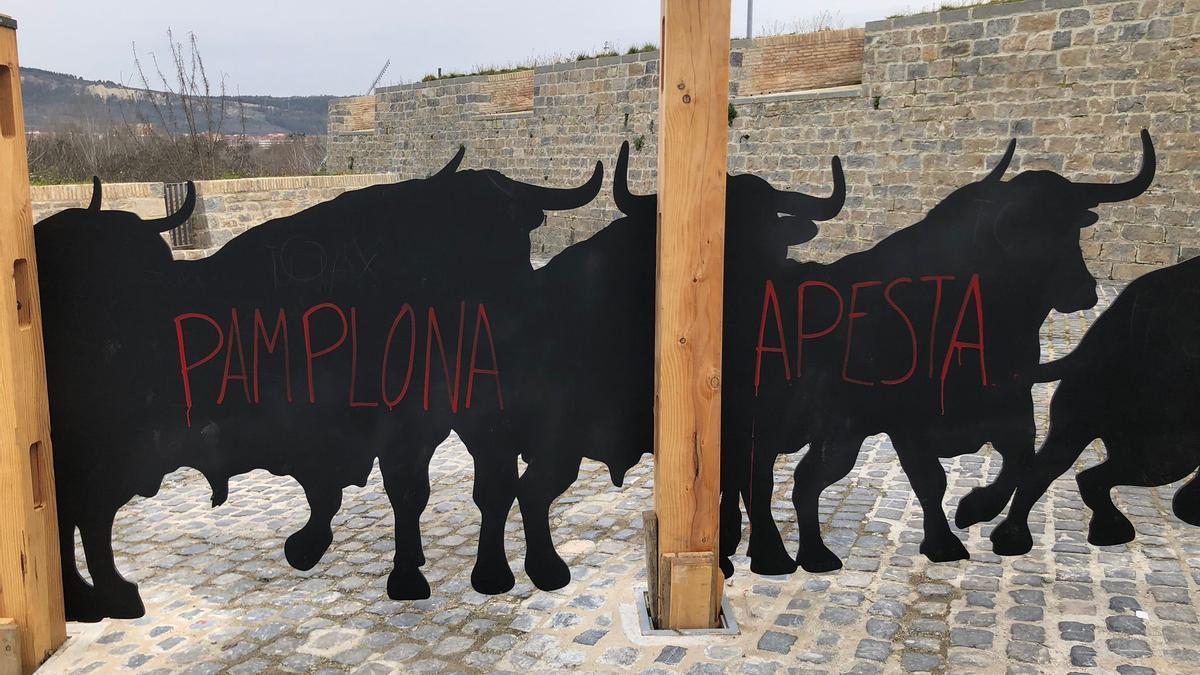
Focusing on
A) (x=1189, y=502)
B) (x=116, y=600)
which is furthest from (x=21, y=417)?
(x=1189, y=502)

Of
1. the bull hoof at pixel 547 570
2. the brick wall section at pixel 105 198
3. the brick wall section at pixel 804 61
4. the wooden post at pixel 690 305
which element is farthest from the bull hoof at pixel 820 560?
the brick wall section at pixel 804 61

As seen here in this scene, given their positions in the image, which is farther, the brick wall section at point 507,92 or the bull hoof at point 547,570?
the brick wall section at point 507,92

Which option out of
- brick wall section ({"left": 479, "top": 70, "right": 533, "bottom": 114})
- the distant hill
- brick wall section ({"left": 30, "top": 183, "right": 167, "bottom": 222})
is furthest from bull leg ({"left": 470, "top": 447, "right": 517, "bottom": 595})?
brick wall section ({"left": 479, "top": 70, "right": 533, "bottom": 114})

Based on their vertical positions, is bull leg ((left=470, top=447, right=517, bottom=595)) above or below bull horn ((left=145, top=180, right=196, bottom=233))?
below

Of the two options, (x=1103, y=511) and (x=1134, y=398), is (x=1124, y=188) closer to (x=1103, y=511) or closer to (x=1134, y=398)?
(x=1134, y=398)

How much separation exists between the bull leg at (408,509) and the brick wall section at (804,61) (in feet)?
37.8

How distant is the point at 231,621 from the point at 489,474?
1189 mm

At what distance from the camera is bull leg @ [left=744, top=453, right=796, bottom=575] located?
12.0 feet

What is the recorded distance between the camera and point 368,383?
359 centimetres

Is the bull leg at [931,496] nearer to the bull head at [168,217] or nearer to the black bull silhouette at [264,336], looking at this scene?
the black bull silhouette at [264,336]

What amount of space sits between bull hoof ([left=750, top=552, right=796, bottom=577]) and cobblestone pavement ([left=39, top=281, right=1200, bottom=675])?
15 centimetres

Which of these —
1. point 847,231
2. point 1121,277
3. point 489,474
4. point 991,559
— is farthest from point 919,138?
point 489,474

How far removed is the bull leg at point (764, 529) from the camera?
3654 mm

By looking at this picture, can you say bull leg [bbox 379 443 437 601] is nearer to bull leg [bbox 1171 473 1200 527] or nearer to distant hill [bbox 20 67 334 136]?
bull leg [bbox 1171 473 1200 527]
